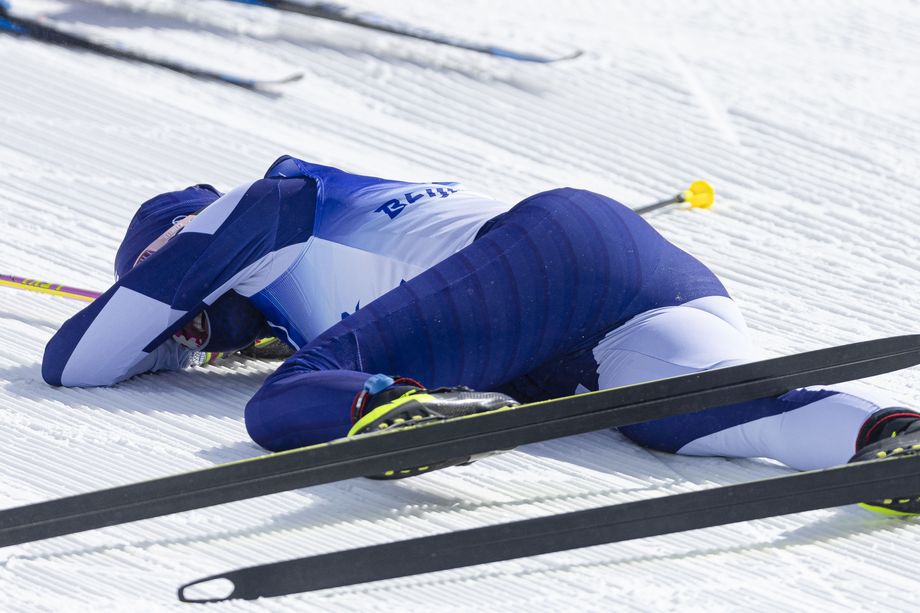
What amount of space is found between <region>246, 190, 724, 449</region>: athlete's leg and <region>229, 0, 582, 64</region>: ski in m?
1.83

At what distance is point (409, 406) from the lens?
4.81 ft

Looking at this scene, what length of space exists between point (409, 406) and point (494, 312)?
0.75 feet

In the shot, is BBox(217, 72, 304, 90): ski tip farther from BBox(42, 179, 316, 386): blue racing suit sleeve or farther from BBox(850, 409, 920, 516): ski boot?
BBox(850, 409, 920, 516): ski boot

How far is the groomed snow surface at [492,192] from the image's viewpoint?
1.38 meters

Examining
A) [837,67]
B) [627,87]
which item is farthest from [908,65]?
[627,87]

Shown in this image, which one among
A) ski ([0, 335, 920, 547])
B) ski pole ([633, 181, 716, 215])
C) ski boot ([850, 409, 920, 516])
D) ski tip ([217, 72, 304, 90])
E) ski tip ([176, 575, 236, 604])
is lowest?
ski tip ([176, 575, 236, 604])

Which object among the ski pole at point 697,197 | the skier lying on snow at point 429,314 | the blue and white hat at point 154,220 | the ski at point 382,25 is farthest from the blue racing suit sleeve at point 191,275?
the ski at point 382,25

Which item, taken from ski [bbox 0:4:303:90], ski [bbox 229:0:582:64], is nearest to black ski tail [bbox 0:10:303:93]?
ski [bbox 0:4:303:90]

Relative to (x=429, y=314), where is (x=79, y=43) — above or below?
above

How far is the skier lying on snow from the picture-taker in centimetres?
158

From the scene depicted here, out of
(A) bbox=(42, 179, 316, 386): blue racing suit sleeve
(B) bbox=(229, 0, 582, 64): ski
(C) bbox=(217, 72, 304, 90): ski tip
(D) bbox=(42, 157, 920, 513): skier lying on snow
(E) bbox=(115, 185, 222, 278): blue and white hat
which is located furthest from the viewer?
(B) bbox=(229, 0, 582, 64): ski

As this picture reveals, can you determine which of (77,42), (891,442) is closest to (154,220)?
(891,442)

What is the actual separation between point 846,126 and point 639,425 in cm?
181

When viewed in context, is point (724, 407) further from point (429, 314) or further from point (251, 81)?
point (251, 81)
